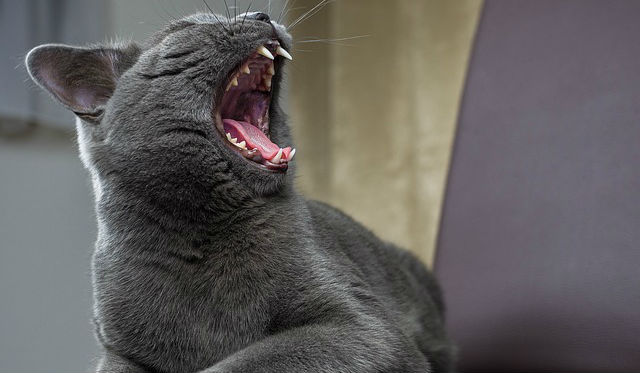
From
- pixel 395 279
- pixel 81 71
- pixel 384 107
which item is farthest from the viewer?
pixel 384 107

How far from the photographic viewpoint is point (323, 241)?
1199mm

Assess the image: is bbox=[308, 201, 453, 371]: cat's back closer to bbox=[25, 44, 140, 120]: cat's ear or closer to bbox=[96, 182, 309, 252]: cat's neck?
bbox=[96, 182, 309, 252]: cat's neck

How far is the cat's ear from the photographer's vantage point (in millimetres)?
1144

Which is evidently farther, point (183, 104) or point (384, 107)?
point (384, 107)

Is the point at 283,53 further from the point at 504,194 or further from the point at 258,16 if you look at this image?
the point at 504,194

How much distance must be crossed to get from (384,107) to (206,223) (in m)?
2.29

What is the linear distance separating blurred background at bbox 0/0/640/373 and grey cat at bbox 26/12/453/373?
245 millimetres

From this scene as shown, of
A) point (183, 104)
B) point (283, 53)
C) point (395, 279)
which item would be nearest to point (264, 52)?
point (283, 53)

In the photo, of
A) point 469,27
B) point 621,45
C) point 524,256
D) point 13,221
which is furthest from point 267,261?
point 469,27

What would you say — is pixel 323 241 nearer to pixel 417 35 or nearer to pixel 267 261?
pixel 267 261

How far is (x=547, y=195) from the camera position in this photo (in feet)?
5.15

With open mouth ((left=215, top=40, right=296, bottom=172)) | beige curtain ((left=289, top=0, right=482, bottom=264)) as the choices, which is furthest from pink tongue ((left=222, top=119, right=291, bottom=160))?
beige curtain ((left=289, top=0, right=482, bottom=264))

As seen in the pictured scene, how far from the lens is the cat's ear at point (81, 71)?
3.75ft

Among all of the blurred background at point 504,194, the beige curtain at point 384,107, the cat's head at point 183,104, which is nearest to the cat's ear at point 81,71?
the cat's head at point 183,104
